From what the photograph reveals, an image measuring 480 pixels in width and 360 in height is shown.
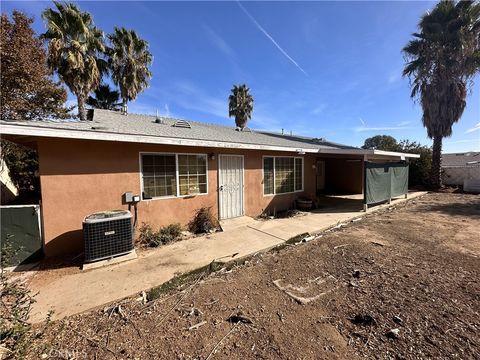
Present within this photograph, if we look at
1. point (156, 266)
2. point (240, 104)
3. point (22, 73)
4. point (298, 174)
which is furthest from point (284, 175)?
point (240, 104)

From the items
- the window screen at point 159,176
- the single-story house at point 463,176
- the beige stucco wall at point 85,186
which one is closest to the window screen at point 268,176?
the beige stucco wall at point 85,186

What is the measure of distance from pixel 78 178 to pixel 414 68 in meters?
18.9

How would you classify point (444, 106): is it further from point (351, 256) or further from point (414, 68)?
point (351, 256)

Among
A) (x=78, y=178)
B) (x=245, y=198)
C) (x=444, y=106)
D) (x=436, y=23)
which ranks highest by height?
(x=436, y=23)

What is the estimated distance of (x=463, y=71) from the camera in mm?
13188

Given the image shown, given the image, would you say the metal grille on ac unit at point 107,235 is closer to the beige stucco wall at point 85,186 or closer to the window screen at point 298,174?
the beige stucco wall at point 85,186

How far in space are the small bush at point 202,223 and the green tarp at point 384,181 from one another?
6473 mm

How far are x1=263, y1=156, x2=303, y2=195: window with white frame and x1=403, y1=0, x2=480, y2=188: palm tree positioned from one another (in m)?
11.5

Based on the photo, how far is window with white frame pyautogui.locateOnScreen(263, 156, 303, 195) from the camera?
28.1ft

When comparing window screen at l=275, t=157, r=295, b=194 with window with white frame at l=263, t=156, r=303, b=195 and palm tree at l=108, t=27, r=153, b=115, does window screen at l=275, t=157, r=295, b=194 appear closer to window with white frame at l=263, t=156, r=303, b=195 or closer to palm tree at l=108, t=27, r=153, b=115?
window with white frame at l=263, t=156, r=303, b=195

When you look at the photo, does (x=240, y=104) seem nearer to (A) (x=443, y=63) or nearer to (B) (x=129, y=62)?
(B) (x=129, y=62)

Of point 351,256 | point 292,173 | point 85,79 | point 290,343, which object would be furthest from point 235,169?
point 85,79

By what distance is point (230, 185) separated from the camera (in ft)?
24.6

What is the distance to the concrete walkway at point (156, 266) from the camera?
3329 mm
